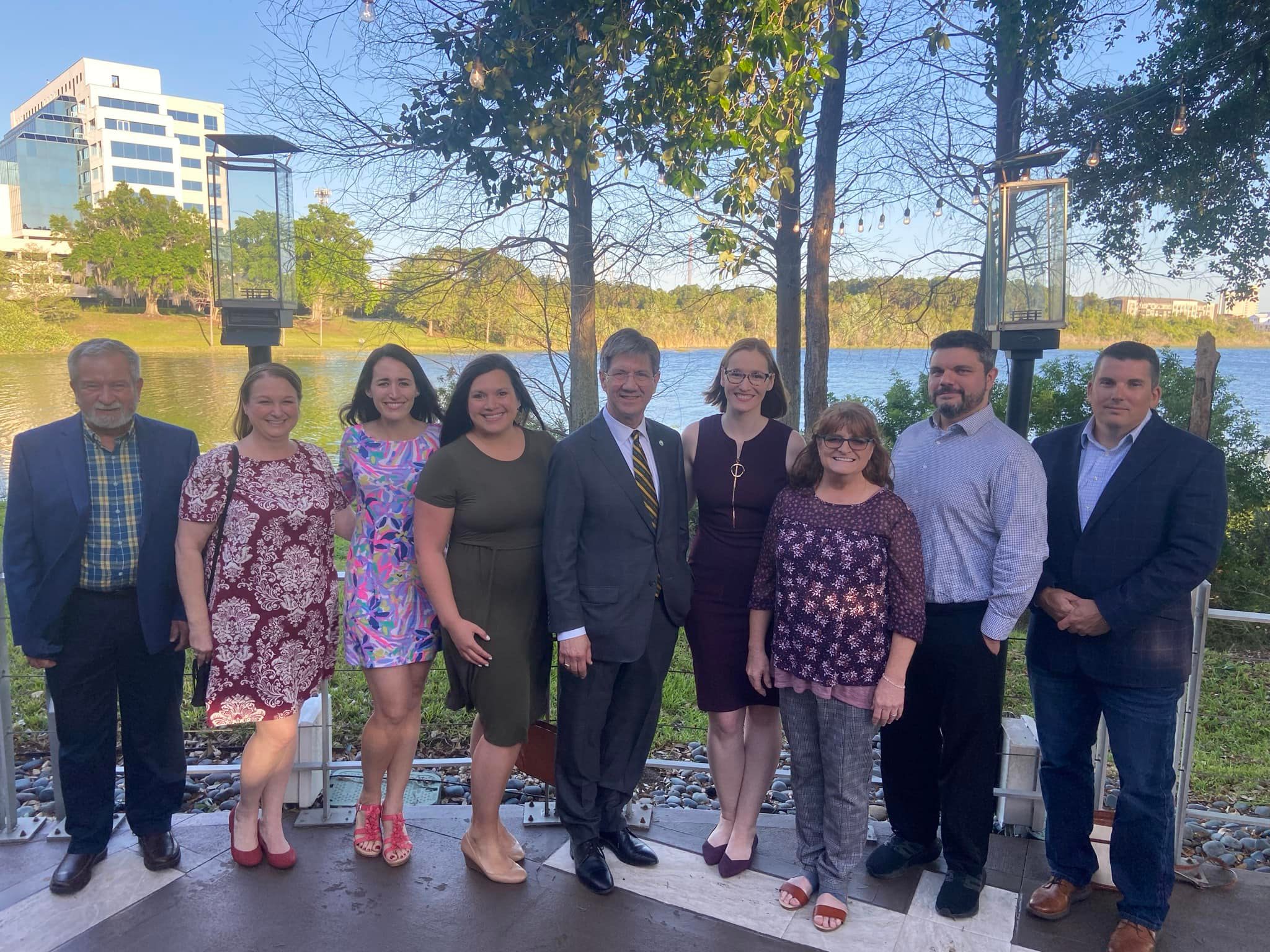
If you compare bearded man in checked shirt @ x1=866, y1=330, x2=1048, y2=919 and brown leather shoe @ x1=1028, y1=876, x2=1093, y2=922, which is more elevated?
bearded man in checked shirt @ x1=866, y1=330, x2=1048, y2=919

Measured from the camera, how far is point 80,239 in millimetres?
16844

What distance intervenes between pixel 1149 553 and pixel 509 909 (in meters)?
2.26

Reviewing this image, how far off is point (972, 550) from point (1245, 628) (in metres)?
6.79

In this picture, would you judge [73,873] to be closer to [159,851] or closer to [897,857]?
[159,851]

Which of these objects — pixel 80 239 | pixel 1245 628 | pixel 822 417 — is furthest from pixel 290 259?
pixel 80 239

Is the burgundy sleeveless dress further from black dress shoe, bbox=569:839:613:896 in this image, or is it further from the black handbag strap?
the black handbag strap

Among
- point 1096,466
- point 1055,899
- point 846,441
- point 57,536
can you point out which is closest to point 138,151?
point 57,536

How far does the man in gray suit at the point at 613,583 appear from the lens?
101 inches

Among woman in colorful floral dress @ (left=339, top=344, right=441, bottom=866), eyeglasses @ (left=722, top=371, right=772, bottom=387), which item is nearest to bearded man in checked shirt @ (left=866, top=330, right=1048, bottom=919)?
eyeglasses @ (left=722, top=371, right=772, bottom=387)

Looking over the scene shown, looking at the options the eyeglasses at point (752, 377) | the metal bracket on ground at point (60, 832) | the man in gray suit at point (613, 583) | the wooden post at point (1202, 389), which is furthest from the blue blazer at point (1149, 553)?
the wooden post at point (1202, 389)

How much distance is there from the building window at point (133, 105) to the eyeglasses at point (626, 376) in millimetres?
56383

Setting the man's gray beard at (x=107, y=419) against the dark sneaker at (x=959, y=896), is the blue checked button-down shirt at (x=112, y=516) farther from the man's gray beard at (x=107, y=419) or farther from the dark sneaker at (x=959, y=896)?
the dark sneaker at (x=959, y=896)

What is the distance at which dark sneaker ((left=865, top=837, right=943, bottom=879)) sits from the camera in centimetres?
282

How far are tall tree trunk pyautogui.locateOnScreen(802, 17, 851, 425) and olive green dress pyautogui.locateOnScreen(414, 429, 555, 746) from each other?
15.2 feet
